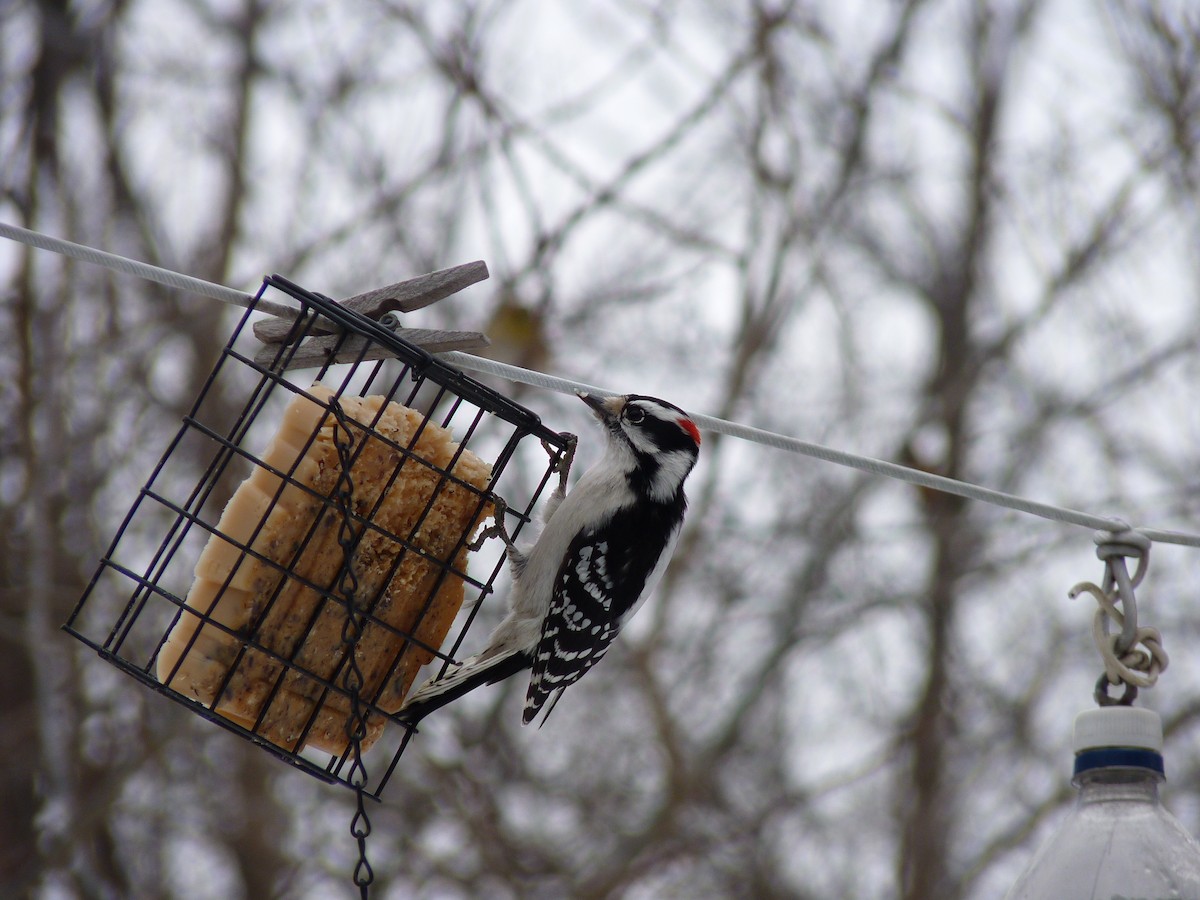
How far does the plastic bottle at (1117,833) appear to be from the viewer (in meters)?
1.83

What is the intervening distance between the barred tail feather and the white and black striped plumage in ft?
0.04

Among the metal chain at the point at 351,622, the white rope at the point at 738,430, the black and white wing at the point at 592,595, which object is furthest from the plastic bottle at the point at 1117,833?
the black and white wing at the point at 592,595

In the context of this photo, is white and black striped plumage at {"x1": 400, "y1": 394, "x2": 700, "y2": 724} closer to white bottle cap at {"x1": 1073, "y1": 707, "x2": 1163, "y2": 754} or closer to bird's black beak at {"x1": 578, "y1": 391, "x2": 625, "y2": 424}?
bird's black beak at {"x1": 578, "y1": 391, "x2": 625, "y2": 424}

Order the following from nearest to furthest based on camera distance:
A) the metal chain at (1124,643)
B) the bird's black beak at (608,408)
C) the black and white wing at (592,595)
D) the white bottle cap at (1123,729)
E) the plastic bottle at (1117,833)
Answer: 1. the plastic bottle at (1117,833)
2. the white bottle cap at (1123,729)
3. the metal chain at (1124,643)
4. the black and white wing at (592,595)
5. the bird's black beak at (608,408)

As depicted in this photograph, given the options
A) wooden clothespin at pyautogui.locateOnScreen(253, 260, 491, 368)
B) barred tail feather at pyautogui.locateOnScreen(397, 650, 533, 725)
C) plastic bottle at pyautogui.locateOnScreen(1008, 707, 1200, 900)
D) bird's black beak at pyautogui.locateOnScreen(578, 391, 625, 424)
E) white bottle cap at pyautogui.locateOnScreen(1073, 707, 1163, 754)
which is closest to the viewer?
plastic bottle at pyautogui.locateOnScreen(1008, 707, 1200, 900)

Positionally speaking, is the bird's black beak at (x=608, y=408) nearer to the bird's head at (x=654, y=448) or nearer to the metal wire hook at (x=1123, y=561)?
the bird's head at (x=654, y=448)

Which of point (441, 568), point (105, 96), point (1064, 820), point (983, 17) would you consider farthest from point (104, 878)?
point (983, 17)

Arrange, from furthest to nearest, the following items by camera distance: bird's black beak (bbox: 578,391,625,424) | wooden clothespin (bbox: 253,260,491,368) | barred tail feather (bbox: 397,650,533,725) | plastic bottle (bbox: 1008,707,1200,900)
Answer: bird's black beak (bbox: 578,391,625,424) < barred tail feather (bbox: 397,650,533,725) < wooden clothespin (bbox: 253,260,491,368) < plastic bottle (bbox: 1008,707,1200,900)

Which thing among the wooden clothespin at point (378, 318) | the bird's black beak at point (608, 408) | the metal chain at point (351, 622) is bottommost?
the metal chain at point (351, 622)

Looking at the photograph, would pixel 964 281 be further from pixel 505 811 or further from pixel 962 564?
pixel 505 811

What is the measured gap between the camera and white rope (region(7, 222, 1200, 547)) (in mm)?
2455

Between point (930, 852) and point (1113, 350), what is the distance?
4.11 m

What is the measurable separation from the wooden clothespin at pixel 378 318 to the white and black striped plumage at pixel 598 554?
911 millimetres

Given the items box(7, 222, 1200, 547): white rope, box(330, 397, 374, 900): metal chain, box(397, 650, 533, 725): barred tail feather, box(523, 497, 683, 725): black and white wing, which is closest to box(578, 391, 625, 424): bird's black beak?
box(523, 497, 683, 725): black and white wing
